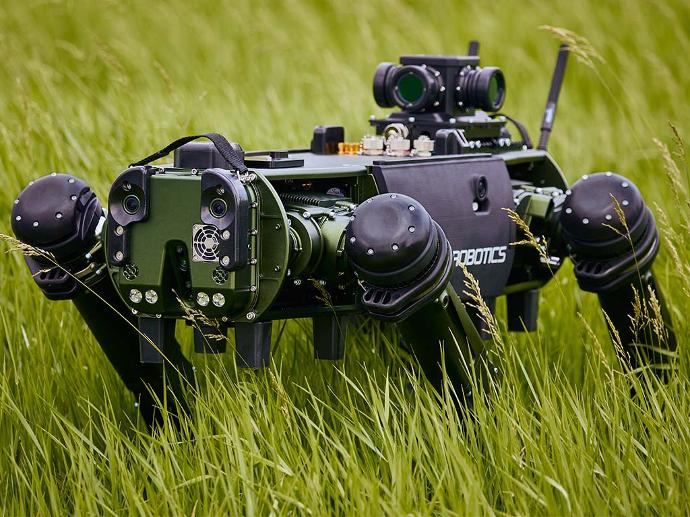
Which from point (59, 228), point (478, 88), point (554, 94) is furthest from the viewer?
point (554, 94)

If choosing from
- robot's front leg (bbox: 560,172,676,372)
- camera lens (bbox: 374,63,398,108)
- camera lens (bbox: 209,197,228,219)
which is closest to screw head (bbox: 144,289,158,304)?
camera lens (bbox: 209,197,228,219)

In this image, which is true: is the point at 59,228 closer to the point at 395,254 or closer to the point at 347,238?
the point at 347,238

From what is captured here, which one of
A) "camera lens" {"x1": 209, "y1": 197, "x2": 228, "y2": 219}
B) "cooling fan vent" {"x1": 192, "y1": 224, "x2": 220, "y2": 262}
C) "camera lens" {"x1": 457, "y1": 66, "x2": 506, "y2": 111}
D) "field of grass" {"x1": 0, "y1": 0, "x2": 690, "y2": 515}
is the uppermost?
"camera lens" {"x1": 457, "y1": 66, "x2": 506, "y2": 111}

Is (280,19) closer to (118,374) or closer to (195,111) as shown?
(195,111)

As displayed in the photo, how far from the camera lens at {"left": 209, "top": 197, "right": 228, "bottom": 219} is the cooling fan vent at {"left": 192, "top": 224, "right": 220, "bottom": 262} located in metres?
0.03

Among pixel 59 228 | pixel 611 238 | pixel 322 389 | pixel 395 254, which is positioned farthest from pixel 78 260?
pixel 611 238

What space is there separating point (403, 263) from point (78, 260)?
1051 millimetres

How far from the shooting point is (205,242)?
10.3 ft

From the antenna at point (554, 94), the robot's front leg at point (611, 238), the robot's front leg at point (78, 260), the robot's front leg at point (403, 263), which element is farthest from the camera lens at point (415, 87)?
the robot's front leg at point (78, 260)

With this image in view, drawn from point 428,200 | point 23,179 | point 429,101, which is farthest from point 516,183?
point 23,179

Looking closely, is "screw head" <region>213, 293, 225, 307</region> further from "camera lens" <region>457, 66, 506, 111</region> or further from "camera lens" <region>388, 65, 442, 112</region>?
"camera lens" <region>457, 66, 506, 111</region>

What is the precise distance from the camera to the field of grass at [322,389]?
122 inches

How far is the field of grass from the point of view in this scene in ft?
10.2

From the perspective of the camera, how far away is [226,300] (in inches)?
124
